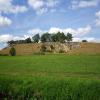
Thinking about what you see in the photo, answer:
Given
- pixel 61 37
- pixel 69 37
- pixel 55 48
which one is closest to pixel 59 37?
pixel 61 37

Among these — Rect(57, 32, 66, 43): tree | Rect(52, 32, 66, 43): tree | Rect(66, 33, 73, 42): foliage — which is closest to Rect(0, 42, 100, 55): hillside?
Rect(57, 32, 66, 43): tree

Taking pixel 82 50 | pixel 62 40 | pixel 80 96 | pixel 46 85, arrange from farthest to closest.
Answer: pixel 62 40, pixel 82 50, pixel 46 85, pixel 80 96

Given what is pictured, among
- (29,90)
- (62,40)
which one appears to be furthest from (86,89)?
(62,40)

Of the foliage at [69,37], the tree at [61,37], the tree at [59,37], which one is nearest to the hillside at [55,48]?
the tree at [61,37]

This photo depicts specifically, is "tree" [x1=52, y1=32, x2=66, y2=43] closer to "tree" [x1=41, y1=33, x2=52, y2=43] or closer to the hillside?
"tree" [x1=41, y1=33, x2=52, y2=43]

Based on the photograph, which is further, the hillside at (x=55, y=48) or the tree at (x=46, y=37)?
the tree at (x=46, y=37)

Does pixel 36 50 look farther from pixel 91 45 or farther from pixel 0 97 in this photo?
pixel 0 97

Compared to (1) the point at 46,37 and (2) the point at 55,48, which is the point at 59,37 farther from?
(2) the point at 55,48

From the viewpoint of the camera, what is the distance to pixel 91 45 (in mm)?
100688

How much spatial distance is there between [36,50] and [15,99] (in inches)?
3415

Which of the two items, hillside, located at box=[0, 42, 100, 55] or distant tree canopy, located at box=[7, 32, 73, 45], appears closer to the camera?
hillside, located at box=[0, 42, 100, 55]

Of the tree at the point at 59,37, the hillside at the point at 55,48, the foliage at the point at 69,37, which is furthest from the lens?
the foliage at the point at 69,37

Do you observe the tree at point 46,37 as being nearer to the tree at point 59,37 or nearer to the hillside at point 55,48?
the tree at point 59,37

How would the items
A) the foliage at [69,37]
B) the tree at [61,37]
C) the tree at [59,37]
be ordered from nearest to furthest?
1. the tree at [61,37]
2. the tree at [59,37]
3. the foliage at [69,37]
